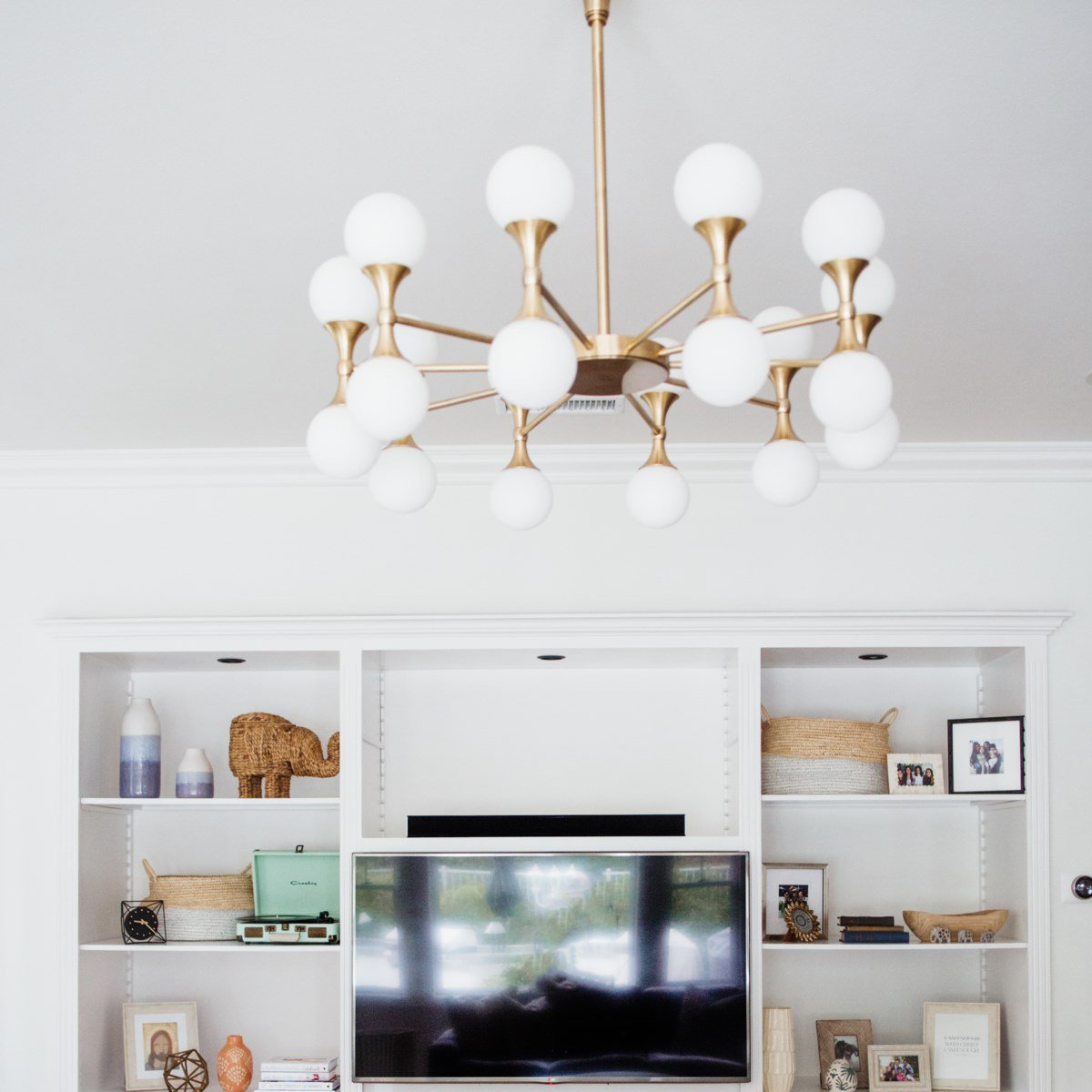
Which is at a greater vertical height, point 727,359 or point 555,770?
point 727,359

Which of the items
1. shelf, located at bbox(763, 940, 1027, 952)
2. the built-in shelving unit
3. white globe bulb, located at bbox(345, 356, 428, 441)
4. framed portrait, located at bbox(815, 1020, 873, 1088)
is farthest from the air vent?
framed portrait, located at bbox(815, 1020, 873, 1088)

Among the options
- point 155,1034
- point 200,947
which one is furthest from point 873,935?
point 155,1034

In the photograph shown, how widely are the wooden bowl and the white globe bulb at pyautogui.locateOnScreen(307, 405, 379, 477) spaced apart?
3.01m

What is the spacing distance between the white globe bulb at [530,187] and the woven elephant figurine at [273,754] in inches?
118

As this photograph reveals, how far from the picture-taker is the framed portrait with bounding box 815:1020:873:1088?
4152mm

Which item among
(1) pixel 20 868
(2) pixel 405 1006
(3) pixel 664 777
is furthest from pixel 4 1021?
(3) pixel 664 777

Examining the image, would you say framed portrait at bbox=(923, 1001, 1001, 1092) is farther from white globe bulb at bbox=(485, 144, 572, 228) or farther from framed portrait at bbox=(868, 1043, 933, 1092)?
white globe bulb at bbox=(485, 144, 572, 228)

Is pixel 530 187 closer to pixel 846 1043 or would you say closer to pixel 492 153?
pixel 492 153

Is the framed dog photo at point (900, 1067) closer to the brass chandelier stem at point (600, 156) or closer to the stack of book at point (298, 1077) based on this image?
the stack of book at point (298, 1077)

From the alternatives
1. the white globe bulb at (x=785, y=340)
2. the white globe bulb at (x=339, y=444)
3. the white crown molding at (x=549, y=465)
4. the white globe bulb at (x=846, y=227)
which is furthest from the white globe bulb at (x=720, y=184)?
the white crown molding at (x=549, y=465)

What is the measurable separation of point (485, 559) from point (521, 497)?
234 cm

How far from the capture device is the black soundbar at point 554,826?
4211mm

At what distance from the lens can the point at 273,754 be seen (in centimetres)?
422

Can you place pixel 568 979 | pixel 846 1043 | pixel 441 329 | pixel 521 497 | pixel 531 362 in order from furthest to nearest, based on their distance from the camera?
1. pixel 846 1043
2. pixel 568 979
3. pixel 521 497
4. pixel 441 329
5. pixel 531 362
